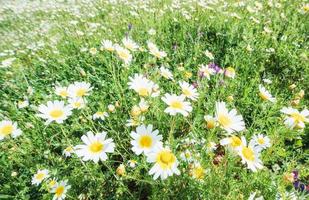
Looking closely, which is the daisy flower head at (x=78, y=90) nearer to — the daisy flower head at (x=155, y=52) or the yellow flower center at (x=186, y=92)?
the yellow flower center at (x=186, y=92)

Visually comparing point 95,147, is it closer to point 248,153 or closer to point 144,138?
point 144,138

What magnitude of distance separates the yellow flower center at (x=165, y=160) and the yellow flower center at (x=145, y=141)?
0.10 metres

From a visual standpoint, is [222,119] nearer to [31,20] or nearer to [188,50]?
[188,50]

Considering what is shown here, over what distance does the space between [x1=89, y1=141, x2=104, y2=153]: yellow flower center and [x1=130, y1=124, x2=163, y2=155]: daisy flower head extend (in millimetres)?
149

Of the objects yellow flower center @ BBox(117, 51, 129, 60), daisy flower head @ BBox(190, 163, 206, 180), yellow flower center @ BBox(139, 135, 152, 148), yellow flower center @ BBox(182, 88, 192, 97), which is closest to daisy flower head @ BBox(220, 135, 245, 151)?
daisy flower head @ BBox(190, 163, 206, 180)

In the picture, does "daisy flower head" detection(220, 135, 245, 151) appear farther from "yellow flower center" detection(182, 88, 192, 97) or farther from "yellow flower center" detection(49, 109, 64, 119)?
"yellow flower center" detection(49, 109, 64, 119)

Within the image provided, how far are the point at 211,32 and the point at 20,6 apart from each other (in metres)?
4.14

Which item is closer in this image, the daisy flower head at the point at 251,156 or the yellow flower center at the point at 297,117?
the daisy flower head at the point at 251,156

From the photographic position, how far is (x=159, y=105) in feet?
6.25

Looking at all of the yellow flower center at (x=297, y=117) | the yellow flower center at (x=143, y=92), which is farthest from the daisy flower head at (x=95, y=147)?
the yellow flower center at (x=297, y=117)

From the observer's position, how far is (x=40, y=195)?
179 centimetres

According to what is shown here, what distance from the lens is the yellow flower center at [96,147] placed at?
1.30 m

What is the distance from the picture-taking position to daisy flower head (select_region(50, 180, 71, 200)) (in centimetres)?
150

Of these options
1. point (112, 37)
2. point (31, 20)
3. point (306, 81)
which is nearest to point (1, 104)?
point (112, 37)
